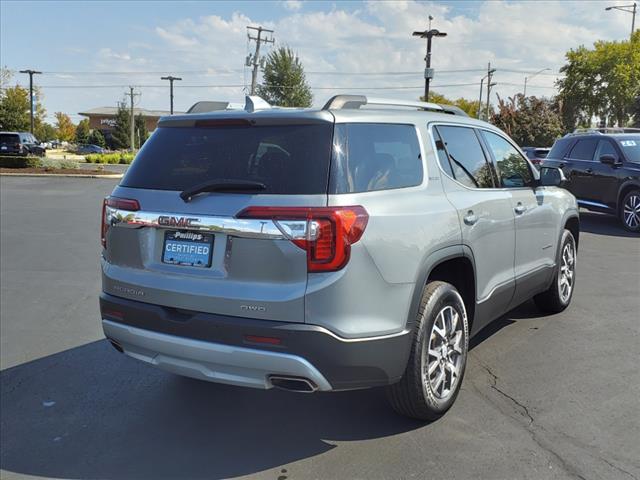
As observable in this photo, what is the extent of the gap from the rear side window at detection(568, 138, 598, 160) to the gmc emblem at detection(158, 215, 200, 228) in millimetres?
11298

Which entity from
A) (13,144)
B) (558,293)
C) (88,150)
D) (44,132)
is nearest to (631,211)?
(558,293)

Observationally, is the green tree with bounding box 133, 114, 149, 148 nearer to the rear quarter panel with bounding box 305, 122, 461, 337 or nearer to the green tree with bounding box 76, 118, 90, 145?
the green tree with bounding box 76, 118, 90, 145

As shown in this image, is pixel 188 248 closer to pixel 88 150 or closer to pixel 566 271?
pixel 566 271

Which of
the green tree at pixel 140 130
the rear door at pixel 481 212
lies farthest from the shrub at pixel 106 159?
the rear door at pixel 481 212

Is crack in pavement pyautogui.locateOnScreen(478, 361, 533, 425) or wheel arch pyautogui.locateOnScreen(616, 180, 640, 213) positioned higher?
wheel arch pyautogui.locateOnScreen(616, 180, 640, 213)

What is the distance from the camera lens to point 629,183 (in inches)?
445

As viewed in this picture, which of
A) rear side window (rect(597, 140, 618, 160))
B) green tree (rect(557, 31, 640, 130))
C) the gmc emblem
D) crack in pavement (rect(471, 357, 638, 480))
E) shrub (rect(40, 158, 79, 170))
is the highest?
green tree (rect(557, 31, 640, 130))

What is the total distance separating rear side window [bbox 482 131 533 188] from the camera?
474 centimetres

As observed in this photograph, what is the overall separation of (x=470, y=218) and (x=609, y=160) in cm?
920

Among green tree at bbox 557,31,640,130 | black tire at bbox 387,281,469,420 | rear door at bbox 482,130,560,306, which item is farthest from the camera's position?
green tree at bbox 557,31,640,130

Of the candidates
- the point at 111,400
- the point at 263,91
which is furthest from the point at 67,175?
the point at 263,91

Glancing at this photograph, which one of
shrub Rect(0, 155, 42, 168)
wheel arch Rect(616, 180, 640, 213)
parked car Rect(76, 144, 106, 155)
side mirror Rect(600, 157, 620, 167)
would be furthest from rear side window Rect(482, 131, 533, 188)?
parked car Rect(76, 144, 106, 155)

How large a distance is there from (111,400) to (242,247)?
1825mm

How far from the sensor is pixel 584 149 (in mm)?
12531
